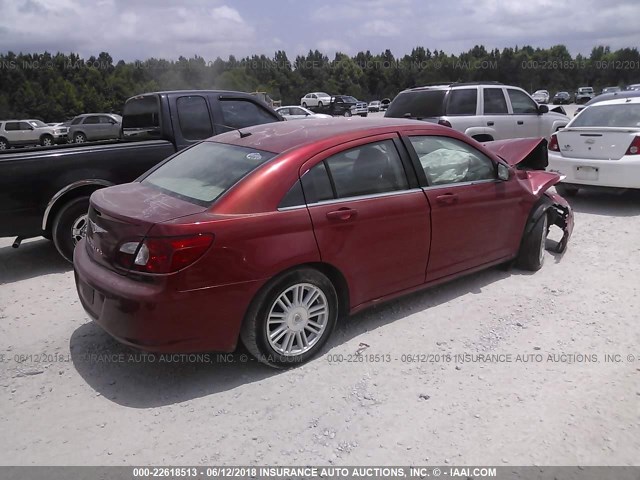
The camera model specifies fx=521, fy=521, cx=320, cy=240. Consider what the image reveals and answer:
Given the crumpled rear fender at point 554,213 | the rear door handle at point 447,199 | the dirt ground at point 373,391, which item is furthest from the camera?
the crumpled rear fender at point 554,213

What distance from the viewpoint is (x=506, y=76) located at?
7444 centimetres

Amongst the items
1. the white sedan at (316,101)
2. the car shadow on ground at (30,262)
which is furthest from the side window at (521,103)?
the white sedan at (316,101)

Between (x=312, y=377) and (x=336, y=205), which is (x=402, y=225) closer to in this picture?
(x=336, y=205)

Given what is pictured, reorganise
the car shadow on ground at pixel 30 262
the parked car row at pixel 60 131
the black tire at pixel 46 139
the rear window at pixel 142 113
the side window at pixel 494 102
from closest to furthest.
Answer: the car shadow on ground at pixel 30 262 < the rear window at pixel 142 113 < the side window at pixel 494 102 < the parked car row at pixel 60 131 < the black tire at pixel 46 139

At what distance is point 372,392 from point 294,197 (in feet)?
4.32

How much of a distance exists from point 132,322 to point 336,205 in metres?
1.48

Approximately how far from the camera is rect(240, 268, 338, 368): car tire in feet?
10.7

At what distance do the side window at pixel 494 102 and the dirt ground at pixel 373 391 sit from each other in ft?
18.6

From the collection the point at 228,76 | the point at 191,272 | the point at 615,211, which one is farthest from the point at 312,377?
the point at 228,76

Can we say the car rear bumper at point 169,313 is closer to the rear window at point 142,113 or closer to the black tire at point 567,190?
the rear window at point 142,113

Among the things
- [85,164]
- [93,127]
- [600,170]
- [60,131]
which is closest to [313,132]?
[85,164]

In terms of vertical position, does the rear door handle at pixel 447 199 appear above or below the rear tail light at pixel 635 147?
below

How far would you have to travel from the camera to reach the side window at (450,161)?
414cm

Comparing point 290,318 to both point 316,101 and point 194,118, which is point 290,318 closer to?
point 194,118
